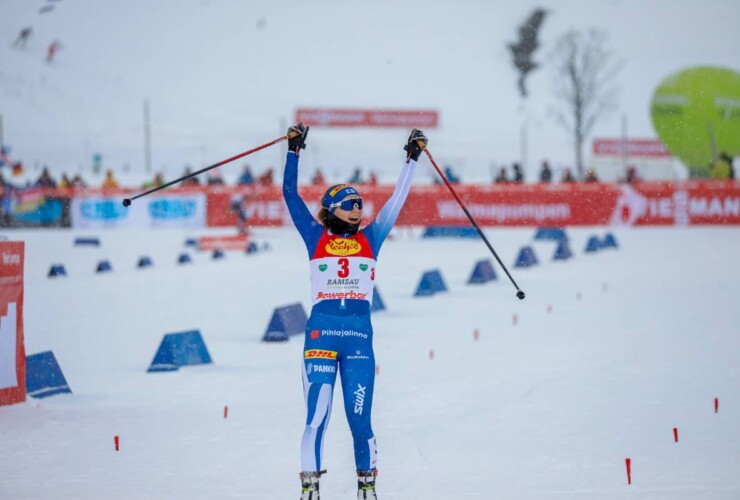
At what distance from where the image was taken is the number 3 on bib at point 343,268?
21.3 feet

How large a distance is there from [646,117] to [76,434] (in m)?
108

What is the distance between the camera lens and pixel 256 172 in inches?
2702

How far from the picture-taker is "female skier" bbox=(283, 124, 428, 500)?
6355 mm

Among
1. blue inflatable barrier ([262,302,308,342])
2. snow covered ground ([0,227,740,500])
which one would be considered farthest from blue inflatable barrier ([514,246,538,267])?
blue inflatable barrier ([262,302,308,342])

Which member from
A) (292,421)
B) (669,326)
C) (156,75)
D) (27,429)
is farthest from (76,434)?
(156,75)

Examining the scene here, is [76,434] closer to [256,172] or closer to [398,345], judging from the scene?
[398,345]

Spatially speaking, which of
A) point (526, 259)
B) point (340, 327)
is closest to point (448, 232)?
point (526, 259)

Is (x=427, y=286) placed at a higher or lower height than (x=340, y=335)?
higher

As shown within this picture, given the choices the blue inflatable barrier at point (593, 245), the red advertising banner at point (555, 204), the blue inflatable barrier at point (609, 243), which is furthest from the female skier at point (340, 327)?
the red advertising banner at point (555, 204)

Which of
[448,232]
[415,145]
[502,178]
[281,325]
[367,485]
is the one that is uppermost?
[502,178]

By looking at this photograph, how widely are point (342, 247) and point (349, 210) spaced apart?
20 centimetres

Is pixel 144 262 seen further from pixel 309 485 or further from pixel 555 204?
pixel 309 485

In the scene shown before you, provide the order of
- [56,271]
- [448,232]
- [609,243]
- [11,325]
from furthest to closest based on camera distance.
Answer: [448,232]
[609,243]
[56,271]
[11,325]

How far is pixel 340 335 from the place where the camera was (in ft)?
21.1
